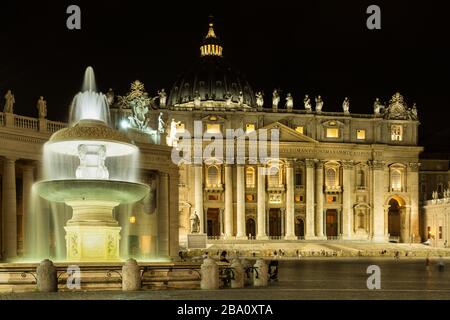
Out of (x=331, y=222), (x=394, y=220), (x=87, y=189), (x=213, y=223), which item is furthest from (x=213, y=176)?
(x=87, y=189)

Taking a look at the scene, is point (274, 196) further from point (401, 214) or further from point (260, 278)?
point (260, 278)

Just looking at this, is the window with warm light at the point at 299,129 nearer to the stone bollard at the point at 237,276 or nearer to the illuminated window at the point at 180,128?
the illuminated window at the point at 180,128

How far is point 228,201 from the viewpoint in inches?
3959

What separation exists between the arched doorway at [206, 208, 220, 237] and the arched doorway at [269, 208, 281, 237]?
24.4 ft

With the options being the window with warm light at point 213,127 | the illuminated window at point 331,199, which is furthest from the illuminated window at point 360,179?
the window with warm light at point 213,127

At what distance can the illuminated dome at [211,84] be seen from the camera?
128375 millimetres

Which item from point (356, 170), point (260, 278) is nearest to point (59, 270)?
point (260, 278)

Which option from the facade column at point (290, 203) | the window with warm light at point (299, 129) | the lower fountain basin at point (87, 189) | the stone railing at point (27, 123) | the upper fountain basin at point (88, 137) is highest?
the window with warm light at point (299, 129)

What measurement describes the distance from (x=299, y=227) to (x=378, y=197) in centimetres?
1133

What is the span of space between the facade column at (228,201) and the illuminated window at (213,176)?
1682mm

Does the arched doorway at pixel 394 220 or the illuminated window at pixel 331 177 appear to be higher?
the illuminated window at pixel 331 177

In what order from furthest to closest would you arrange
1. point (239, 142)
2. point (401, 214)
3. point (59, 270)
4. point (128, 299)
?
point (401, 214) → point (239, 142) → point (59, 270) → point (128, 299)

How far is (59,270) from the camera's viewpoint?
2133 centimetres

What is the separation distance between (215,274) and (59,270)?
4283mm
